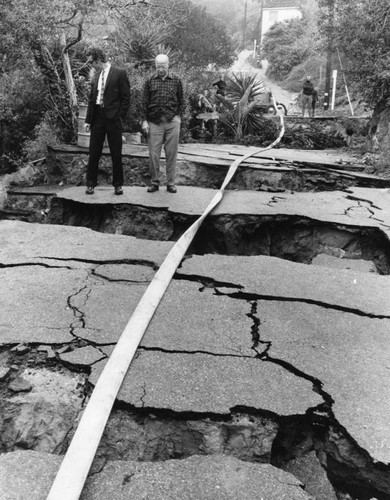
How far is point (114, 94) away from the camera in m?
6.07

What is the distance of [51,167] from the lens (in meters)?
8.66

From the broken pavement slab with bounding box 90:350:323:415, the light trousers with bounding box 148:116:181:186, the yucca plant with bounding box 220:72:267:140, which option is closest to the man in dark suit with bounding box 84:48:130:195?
the light trousers with bounding box 148:116:181:186

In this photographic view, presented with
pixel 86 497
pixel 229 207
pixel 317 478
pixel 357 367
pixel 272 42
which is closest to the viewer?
pixel 86 497

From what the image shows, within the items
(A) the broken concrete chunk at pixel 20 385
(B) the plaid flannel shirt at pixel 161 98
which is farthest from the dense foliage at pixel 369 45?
(A) the broken concrete chunk at pixel 20 385

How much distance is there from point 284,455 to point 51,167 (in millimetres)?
7412

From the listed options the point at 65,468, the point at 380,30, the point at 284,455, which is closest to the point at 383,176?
the point at 380,30

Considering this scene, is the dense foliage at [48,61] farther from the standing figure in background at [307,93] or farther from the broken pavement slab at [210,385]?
the standing figure in background at [307,93]

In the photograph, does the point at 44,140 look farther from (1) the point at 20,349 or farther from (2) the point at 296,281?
(1) the point at 20,349

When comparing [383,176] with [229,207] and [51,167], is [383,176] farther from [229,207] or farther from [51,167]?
[51,167]

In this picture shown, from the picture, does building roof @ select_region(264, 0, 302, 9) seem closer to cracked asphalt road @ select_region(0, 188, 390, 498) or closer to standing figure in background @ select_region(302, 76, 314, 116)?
standing figure in background @ select_region(302, 76, 314, 116)

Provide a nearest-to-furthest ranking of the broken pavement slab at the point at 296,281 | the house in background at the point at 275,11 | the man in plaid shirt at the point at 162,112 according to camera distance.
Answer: the broken pavement slab at the point at 296,281 < the man in plaid shirt at the point at 162,112 < the house in background at the point at 275,11

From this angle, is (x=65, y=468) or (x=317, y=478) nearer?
(x=65, y=468)

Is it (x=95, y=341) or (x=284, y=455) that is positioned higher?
(x=95, y=341)

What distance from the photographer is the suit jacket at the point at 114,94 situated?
19.8 feet
